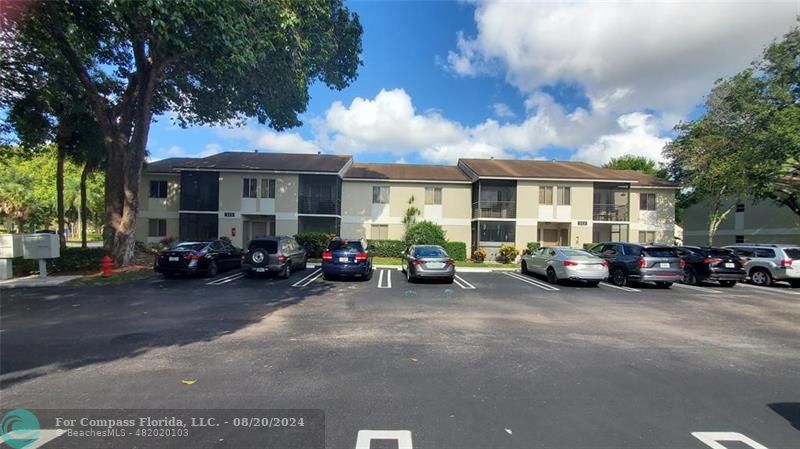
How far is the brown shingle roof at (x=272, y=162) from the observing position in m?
26.8

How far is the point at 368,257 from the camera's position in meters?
14.8

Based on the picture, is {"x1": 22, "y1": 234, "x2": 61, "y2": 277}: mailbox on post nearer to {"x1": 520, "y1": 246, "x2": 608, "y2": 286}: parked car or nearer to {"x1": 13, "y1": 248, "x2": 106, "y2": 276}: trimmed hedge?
{"x1": 13, "y1": 248, "x2": 106, "y2": 276}: trimmed hedge

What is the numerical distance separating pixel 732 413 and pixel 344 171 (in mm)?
26512

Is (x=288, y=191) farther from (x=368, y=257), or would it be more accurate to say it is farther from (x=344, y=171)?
(x=368, y=257)

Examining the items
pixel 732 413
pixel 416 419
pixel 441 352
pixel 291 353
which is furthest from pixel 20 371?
pixel 732 413

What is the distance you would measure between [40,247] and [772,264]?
98.3 feet

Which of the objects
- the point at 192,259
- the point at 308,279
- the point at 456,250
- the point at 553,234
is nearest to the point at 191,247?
the point at 192,259

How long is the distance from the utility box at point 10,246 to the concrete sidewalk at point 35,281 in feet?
3.04

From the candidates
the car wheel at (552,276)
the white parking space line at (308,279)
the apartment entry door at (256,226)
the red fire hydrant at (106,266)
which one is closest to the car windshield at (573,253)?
the car wheel at (552,276)

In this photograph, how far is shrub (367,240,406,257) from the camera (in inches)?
1006

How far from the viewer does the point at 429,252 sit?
1476 centimetres

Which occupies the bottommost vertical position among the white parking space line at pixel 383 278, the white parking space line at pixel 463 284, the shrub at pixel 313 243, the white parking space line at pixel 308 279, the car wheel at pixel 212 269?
the white parking space line at pixel 463 284

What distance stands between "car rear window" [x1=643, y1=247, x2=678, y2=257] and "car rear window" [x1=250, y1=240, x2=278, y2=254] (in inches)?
562

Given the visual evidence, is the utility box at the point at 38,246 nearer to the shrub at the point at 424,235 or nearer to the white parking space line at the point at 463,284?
the white parking space line at the point at 463,284
